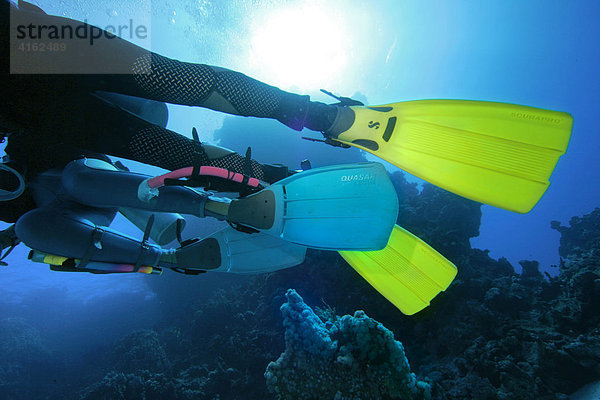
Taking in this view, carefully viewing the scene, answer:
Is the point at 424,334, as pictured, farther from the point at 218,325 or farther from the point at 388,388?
the point at 218,325

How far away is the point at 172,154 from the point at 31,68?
943 mm

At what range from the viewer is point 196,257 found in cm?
247

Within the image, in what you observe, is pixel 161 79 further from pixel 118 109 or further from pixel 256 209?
pixel 256 209

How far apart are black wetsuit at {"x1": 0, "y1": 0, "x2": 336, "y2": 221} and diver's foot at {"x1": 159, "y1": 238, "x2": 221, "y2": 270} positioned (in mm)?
878

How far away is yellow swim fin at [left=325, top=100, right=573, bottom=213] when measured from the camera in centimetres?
192

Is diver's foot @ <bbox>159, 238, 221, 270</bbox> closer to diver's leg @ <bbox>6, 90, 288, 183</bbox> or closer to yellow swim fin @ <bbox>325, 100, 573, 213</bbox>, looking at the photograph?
diver's leg @ <bbox>6, 90, 288, 183</bbox>

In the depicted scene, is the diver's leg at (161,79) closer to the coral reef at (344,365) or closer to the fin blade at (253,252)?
the fin blade at (253,252)

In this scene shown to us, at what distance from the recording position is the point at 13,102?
1.72m

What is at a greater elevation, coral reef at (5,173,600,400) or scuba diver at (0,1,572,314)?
scuba diver at (0,1,572,314)

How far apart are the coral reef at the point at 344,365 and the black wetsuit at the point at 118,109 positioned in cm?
392

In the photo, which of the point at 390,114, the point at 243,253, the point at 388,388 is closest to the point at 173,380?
the point at 388,388

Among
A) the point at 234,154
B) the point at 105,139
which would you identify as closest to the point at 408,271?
the point at 234,154

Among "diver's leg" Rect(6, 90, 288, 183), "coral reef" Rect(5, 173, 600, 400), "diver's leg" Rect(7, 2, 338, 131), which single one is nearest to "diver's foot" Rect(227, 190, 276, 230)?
"diver's leg" Rect(6, 90, 288, 183)

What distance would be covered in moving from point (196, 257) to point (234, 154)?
44.0 inches
